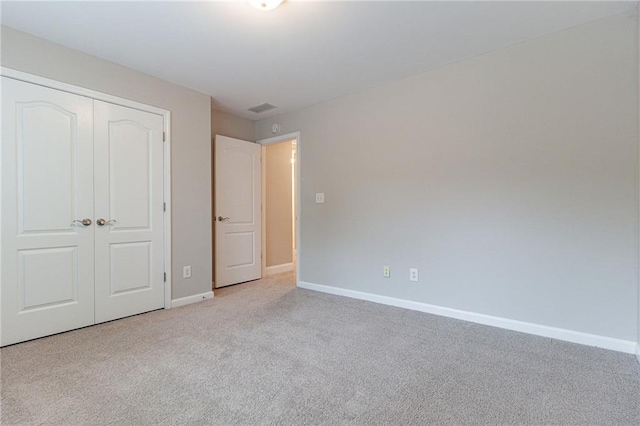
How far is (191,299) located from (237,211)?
1.35 m

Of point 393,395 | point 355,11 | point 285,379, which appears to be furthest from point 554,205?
point 285,379

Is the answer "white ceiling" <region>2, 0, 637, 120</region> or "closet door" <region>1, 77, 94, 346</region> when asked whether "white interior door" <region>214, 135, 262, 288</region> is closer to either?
"white ceiling" <region>2, 0, 637, 120</region>

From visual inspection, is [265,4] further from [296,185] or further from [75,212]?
[296,185]

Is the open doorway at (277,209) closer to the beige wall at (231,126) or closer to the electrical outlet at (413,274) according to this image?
the beige wall at (231,126)

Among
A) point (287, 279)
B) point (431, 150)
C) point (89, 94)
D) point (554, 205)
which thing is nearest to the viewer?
point (554, 205)

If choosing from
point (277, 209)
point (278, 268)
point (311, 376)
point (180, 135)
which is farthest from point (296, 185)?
point (311, 376)

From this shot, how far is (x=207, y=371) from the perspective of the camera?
1.92 metres

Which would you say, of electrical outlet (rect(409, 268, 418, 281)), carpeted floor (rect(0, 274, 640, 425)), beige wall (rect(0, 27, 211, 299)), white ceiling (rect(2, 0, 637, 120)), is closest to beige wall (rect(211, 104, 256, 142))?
beige wall (rect(0, 27, 211, 299))

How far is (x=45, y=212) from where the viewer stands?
2459mm

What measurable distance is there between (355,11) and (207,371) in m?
→ 2.60

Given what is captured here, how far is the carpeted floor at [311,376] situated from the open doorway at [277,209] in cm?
215

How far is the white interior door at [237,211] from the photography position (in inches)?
161

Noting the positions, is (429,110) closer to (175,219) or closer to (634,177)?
(634,177)

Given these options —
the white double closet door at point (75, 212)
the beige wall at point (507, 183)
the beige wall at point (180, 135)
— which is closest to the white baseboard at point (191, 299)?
the beige wall at point (180, 135)
